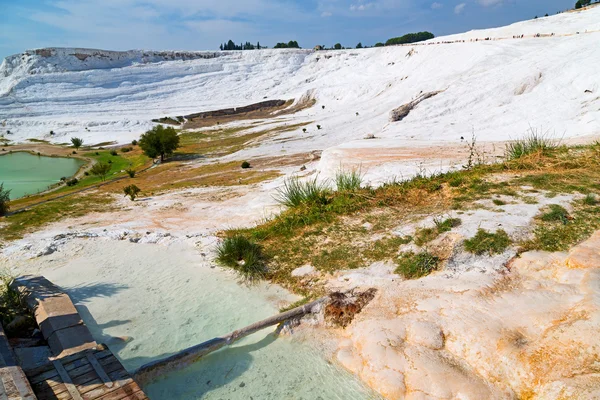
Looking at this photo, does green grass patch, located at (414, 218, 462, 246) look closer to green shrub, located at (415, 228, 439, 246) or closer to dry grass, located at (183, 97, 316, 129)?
green shrub, located at (415, 228, 439, 246)

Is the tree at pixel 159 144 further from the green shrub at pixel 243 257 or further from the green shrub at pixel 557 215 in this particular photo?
the green shrub at pixel 557 215

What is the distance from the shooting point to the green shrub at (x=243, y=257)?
28.0 ft

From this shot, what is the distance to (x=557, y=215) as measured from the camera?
7828 millimetres

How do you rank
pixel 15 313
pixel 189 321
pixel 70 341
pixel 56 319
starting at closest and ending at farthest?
1. pixel 70 341
2. pixel 56 319
3. pixel 15 313
4. pixel 189 321

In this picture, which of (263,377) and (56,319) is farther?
(56,319)

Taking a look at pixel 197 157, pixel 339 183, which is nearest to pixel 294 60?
pixel 197 157

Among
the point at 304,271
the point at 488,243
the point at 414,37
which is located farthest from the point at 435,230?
the point at 414,37

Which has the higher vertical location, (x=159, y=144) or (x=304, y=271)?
(x=159, y=144)

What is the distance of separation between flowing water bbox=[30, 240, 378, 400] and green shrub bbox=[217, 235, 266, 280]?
29cm

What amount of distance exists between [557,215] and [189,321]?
743cm

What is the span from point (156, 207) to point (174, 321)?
11.3 meters

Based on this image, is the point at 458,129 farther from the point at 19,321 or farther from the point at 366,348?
the point at 19,321

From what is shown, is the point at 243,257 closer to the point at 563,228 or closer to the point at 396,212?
the point at 396,212

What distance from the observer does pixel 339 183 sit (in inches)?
463
